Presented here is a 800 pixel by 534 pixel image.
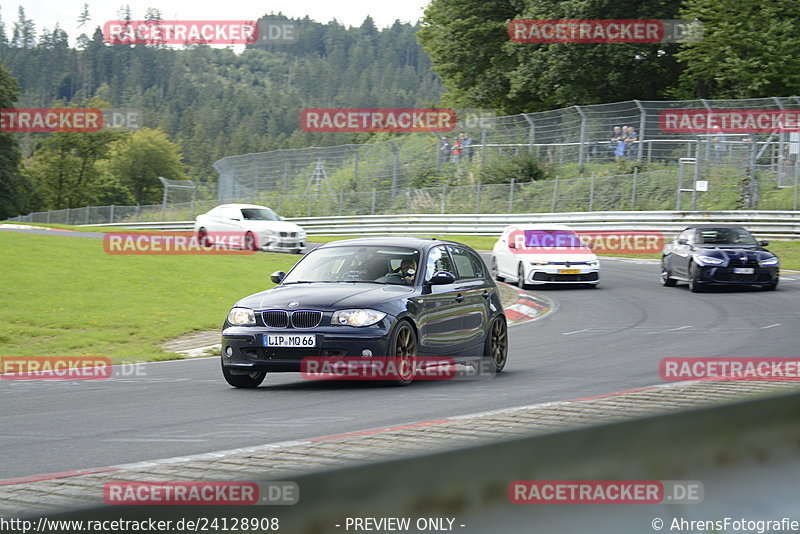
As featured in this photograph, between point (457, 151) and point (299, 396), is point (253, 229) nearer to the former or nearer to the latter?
point (457, 151)

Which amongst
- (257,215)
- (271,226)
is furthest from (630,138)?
(271,226)

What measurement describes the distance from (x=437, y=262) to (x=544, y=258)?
13104 millimetres

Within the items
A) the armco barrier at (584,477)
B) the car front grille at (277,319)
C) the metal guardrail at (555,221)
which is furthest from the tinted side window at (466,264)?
the metal guardrail at (555,221)

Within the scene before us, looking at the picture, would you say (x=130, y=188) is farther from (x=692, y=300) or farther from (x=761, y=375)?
(x=761, y=375)

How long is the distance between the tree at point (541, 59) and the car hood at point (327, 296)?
37.7 meters

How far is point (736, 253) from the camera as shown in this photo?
21.8m

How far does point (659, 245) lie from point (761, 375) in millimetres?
27384

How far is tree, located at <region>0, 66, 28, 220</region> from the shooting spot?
84.2 meters

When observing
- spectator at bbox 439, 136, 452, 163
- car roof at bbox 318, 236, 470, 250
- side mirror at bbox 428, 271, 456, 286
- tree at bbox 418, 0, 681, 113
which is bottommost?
side mirror at bbox 428, 271, 456, 286

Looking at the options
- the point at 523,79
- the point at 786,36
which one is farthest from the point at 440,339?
the point at 523,79

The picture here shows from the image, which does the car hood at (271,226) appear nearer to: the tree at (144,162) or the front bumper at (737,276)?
the front bumper at (737,276)

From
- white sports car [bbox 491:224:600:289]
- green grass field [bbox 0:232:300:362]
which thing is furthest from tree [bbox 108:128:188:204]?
white sports car [bbox 491:224:600:289]

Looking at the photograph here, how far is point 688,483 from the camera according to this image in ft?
6.55

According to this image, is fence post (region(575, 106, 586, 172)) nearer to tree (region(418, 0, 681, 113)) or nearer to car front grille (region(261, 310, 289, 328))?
tree (region(418, 0, 681, 113))
